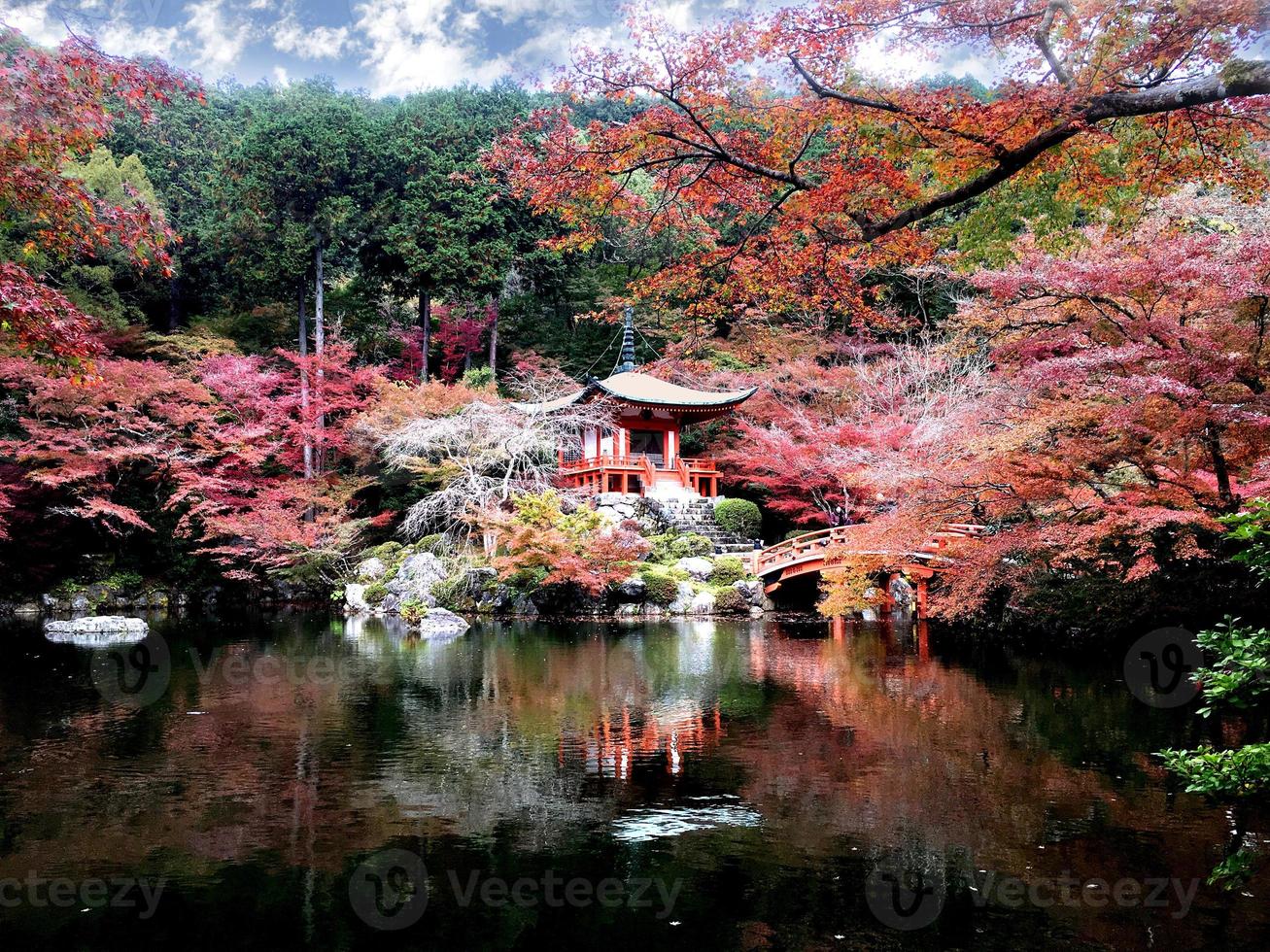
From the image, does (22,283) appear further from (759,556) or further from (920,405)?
(920,405)

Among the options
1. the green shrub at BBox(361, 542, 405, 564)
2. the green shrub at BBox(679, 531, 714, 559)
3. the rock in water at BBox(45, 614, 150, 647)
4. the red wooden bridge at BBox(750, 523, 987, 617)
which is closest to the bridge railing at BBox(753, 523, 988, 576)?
the red wooden bridge at BBox(750, 523, 987, 617)

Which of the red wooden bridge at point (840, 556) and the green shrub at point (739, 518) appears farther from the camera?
the green shrub at point (739, 518)

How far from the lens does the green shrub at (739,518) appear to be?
19.3 meters

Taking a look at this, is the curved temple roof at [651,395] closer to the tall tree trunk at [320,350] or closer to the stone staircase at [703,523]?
the stone staircase at [703,523]

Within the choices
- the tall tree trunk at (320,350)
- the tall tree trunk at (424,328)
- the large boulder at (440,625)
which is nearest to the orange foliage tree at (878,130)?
the large boulder at (440,625)

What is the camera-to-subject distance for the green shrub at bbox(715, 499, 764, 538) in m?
19.3

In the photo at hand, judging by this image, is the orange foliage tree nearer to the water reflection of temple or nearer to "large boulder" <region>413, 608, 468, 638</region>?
the water reflection of temple

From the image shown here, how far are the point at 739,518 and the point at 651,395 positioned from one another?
3822 millimetres

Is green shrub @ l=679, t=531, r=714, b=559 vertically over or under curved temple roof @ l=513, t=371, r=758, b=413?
under

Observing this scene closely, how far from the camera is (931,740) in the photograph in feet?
21.6

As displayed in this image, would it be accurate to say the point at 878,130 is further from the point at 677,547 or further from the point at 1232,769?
the point at 677,547

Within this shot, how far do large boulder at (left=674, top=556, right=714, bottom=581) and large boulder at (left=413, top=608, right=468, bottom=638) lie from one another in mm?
4626

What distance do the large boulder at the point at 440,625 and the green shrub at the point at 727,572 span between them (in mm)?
5049

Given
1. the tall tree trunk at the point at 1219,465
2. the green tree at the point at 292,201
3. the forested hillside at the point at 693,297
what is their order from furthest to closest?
the green tree at the point at 292,201
the tall tree trunk at the point at 1219,465
the forested hillside at the point at 693,297
